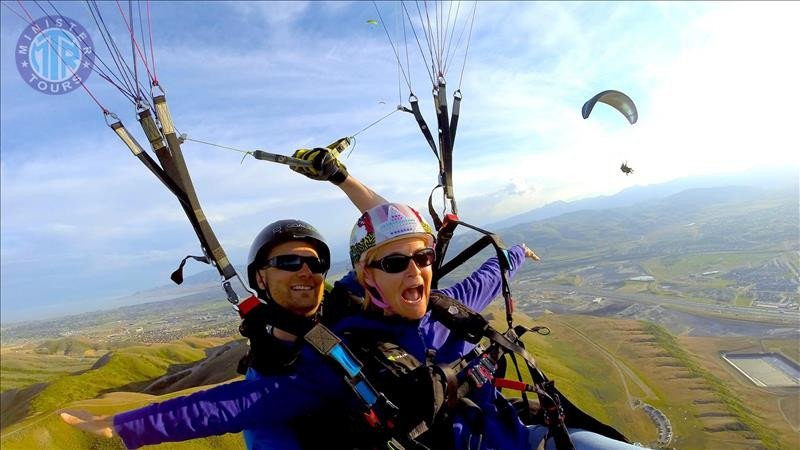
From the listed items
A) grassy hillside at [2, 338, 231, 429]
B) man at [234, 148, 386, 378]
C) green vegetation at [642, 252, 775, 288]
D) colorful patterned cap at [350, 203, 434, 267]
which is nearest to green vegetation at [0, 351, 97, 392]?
grassy hillside at [2, 338, 231, 429]

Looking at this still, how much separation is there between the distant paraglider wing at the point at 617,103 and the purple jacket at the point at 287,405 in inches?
324

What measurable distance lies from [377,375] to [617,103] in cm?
1066

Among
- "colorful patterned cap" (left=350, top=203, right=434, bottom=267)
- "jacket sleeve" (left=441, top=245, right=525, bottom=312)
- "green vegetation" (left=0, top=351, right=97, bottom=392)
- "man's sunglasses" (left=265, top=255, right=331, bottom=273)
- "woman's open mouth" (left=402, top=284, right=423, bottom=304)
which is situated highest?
"colorful patterned cap" (left=350, top=203, right=434, bottom=267)

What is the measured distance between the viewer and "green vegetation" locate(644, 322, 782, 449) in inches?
2084

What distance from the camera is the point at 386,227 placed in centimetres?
493

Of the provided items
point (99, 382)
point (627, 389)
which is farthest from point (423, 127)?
point (99, 382)

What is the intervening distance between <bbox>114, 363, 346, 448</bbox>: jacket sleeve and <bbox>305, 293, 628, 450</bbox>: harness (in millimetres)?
354

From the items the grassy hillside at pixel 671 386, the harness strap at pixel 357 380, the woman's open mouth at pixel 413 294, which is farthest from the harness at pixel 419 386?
the grassy hillside at pixel 671 386

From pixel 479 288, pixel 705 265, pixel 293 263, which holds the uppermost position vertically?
pixel 293 263

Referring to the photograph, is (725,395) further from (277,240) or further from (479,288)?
(277,240)

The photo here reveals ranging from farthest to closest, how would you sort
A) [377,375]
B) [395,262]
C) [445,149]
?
Result: [445,149], [395,262], [377,375]

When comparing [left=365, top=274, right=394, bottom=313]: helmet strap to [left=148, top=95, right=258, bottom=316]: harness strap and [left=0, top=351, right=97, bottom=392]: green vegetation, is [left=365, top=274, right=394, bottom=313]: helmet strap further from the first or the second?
[left=0, top=351, right=97, bottom=392]: green vegetation

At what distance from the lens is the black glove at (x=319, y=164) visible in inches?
257

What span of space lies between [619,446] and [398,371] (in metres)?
2.20
